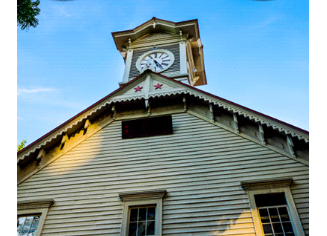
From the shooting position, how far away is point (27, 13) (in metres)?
6.59

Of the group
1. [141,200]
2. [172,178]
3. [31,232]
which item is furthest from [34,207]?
[172,178]

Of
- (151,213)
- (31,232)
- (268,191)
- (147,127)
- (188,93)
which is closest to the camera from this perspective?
(268,191)

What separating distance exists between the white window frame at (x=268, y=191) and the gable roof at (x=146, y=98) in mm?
1587

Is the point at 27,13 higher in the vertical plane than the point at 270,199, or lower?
higher

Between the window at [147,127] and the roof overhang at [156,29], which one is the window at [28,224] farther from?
the roof overhang at [156,29]

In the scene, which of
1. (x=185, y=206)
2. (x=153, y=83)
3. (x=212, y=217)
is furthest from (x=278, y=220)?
(x=153, y=83)

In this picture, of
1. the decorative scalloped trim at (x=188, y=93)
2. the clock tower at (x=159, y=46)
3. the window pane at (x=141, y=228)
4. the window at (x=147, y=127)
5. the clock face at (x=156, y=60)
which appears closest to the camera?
the window pane at (x=141, y=228)

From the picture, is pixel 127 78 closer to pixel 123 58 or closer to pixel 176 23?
pixel 123 58

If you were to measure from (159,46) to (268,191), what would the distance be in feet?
40.0

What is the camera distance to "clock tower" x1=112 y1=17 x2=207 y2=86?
604 inches

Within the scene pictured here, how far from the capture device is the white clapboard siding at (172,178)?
738 centimetres

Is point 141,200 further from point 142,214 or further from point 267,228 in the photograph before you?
point 267,228

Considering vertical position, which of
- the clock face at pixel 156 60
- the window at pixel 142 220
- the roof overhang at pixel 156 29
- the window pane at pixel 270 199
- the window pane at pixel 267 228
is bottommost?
the window pane at pixel 267 228

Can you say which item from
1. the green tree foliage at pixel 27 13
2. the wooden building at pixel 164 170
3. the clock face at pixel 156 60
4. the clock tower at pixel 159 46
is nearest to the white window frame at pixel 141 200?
the wooden building at pixel 164 170
